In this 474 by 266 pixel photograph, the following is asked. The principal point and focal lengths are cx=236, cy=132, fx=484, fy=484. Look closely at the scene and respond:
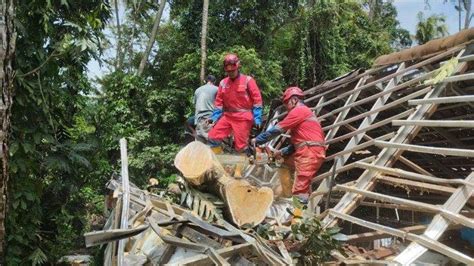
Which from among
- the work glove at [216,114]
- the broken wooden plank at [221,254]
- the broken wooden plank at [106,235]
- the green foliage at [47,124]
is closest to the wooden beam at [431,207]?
the broken wooden plank at [221,254]

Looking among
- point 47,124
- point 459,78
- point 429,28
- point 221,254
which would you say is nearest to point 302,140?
point 459,78

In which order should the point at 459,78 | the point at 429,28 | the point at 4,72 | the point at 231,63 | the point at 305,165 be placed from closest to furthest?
the point at 4,72 → the point at 459,78 → the point at 305,165 → the point at 231,63 → the point at 429,28

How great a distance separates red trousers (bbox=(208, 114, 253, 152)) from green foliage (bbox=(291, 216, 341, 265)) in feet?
9.59

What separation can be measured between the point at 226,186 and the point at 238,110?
241cm

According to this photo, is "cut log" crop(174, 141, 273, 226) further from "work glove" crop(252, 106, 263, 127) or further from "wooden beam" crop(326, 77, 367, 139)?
"wooden beam" crop(326, 77, 367, 139)

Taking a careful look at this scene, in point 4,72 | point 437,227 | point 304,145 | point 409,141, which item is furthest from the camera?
point 304,145

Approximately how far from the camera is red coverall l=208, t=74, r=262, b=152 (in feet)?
23.4

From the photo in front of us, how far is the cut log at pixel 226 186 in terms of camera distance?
15.6ft

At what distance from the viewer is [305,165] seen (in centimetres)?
600

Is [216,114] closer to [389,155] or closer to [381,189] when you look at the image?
[389,155]

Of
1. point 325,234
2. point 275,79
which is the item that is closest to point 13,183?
point 325,234

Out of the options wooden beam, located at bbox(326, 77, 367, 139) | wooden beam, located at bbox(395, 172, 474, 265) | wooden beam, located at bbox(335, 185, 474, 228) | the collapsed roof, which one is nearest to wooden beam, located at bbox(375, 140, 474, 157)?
the collapsed roof

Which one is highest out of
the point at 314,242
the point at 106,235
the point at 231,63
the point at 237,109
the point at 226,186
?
the point at 231,63

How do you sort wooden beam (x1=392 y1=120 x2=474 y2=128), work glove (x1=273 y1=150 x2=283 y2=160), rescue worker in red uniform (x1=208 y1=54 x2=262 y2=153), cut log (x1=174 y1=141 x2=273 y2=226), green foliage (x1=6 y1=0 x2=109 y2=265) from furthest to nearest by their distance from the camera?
rescue worker in red uniform (x1=208 y1=54 x2=262 y2=153) → work glove (x1=273 y1=150 x2=283 y2=160) → green foliage (x1=6 y1=0 x2=109 y2=265) → wooden beam (x1=392 y1=120 x2=474 y2=128) → cut log (x1=174 y1=141 x2=273 y2=226)
